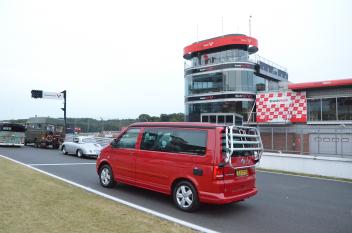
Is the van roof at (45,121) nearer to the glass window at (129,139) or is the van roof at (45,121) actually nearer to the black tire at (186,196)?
the glass window at (129,139)

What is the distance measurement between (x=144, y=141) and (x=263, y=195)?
A: 3734 millimetres

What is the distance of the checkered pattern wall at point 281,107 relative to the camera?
26970 mm

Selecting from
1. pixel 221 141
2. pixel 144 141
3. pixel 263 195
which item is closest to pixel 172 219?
pixel 221 141

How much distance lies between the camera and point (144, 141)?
8297 millimetres

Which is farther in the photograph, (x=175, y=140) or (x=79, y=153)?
(x=79, y=153)

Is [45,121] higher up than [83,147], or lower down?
higher up

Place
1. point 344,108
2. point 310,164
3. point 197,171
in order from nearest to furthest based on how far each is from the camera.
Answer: point 197,171 < point 310,164 < point 344,108

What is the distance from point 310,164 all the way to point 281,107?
14.4m

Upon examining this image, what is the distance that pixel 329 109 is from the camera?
997 inches

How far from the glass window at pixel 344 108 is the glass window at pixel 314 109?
152cm

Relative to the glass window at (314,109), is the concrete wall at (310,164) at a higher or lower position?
lower

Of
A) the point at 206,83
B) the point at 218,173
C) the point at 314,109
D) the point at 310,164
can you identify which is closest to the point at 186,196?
the point at 218,173

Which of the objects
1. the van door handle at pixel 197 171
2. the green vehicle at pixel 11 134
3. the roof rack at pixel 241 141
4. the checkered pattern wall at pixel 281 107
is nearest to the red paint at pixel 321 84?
the checkered pattern wall at pixel 281 107

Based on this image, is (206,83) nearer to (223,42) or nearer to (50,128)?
(223,42)
